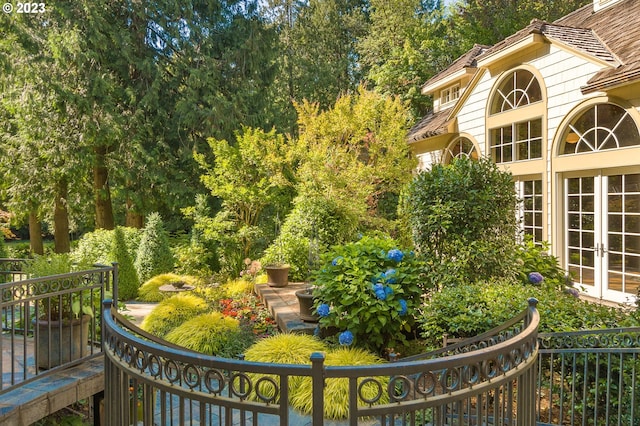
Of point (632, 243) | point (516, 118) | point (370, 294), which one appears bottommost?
point (370, 294)

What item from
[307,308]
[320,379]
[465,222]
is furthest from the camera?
[307,308]

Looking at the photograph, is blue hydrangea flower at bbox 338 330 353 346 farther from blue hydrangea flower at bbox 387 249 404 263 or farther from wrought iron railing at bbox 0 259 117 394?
wrought iron railing at bbox 0 259 117 394

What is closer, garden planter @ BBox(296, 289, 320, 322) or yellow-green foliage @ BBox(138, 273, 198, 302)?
garden planter @ BBox(296, 289, 320, 322)

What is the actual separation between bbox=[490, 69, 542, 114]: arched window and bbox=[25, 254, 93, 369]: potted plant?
353 inches

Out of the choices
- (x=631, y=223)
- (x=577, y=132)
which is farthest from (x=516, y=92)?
(x=631, y=223)

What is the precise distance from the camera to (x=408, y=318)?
552 cm

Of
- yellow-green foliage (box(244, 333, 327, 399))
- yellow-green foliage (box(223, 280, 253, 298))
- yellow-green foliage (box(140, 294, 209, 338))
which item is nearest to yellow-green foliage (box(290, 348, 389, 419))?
yellow-green foliage (box(244, 333, 327, 399))

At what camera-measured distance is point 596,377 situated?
3756mm

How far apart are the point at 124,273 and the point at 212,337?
5459 mm

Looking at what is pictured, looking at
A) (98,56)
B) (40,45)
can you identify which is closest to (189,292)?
(98,56)

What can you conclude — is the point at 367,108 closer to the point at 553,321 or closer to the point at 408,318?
the point at 408,318

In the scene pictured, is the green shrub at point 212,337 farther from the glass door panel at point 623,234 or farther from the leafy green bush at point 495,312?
the glass door panel at point 623,234

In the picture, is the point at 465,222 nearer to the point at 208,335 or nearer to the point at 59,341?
the point at 208,335

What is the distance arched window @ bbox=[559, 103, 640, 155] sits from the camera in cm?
737
